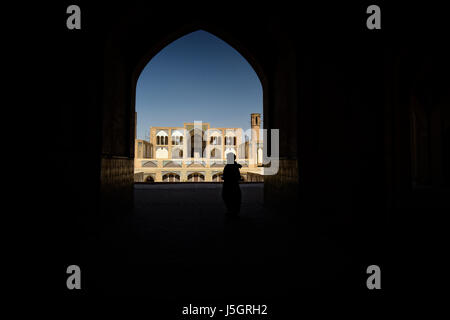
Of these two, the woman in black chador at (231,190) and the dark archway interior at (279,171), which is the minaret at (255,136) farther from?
the dark archway interior at (279,171)

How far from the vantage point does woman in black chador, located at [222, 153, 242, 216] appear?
13.8 ft

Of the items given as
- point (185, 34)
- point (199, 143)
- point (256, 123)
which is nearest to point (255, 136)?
point (256, 123)

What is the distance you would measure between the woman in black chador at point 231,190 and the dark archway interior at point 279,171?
37 cm

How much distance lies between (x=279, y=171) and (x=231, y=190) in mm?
1236

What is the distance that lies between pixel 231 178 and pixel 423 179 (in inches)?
407

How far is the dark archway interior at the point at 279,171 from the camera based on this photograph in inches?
80.5

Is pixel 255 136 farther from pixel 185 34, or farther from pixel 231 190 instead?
pixel 231 190

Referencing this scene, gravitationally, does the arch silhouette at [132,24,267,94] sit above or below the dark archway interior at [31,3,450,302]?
above

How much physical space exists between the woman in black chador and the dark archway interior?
37 centimetres

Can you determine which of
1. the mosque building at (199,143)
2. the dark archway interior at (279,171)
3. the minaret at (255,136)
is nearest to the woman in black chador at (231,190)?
the dark archway interior at (279,171)

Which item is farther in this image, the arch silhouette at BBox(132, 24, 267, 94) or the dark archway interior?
the arch silhouette at BBox(132, 24, 267, 94)

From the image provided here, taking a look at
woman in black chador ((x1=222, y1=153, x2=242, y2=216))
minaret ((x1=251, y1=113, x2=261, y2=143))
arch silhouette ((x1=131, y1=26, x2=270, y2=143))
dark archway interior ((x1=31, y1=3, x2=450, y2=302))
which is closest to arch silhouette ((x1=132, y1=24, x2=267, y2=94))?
arch silhouette ((x1=131, y1=26, x2=270, y2=143))

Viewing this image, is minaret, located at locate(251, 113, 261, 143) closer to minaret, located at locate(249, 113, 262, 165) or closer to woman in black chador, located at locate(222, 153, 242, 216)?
minaret, located at locate(249, 113, 262, 165)
